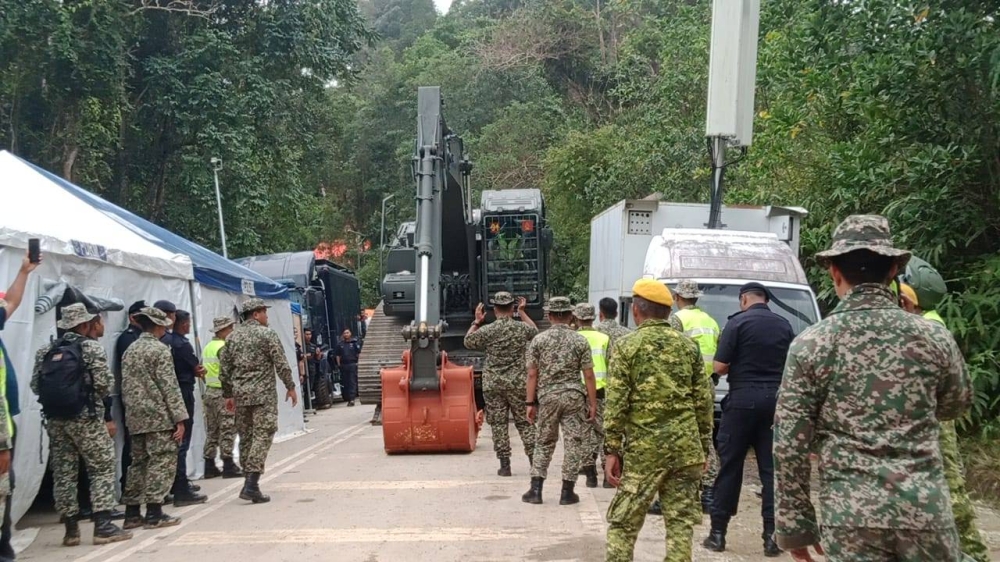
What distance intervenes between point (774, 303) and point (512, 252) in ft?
21.9

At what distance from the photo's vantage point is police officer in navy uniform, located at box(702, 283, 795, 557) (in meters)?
6.83

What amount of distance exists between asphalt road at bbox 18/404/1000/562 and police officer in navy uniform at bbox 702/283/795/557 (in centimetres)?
33

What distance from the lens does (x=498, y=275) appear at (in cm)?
1678

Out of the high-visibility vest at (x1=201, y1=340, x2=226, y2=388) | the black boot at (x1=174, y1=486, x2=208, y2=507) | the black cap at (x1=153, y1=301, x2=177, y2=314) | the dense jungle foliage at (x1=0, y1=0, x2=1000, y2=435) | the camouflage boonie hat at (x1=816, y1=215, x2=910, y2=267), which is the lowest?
the black boot at (x1=174, y1=486, x2=208, y2=507)

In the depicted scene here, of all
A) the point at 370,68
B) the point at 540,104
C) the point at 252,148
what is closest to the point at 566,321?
the point at 252,148

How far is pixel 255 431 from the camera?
947cm

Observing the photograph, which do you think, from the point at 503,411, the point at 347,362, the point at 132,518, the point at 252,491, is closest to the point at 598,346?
the point at 503,411

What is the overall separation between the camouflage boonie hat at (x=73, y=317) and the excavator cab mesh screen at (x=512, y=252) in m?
9.37

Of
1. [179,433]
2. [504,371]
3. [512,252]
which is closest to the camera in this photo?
[179,433]

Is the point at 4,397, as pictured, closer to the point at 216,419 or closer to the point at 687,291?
the point at 216,419

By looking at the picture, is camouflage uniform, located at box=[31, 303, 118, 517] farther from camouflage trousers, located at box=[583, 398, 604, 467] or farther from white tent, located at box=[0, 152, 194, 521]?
camouflage trousers, located at box=[583, 398, 604, 467]

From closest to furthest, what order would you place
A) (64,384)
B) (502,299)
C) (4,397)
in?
1. (4,397)
2. (64,384)
3. (502,299)

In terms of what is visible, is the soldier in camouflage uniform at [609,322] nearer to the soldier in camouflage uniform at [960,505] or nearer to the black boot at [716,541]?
the black boot at [716,541]

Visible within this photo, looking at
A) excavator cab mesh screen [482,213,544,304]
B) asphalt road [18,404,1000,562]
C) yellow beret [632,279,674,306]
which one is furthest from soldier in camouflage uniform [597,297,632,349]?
excavator cab mesh screen [482,213,544,304]
